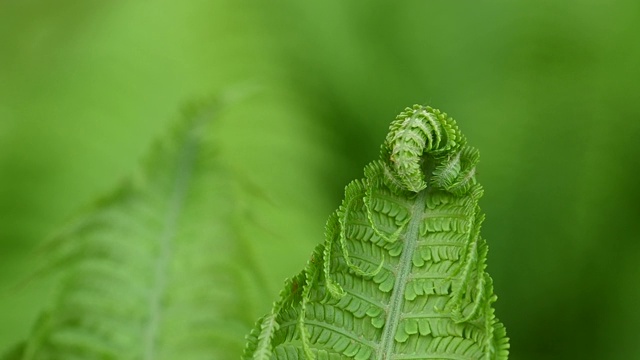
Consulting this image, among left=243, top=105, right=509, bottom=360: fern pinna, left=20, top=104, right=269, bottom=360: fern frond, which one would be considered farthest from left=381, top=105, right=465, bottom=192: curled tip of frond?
left=20, top=104, right=269, bottom=360: fern frond

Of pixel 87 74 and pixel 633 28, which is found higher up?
pixel 633 28

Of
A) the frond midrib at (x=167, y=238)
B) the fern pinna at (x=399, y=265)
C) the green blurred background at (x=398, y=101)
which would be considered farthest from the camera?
the green blurred background at (x=398, y=101)

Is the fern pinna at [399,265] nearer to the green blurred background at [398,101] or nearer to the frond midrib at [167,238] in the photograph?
the frond midrib at [167,238]

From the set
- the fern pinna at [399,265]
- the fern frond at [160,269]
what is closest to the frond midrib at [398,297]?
the fern pinna at [399,265]

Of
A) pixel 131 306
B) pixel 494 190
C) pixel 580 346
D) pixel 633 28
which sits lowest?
pixel 131 306

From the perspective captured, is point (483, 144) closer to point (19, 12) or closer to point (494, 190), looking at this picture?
point (494, 190)

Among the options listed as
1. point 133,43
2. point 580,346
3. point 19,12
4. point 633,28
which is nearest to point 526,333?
point 580,346
